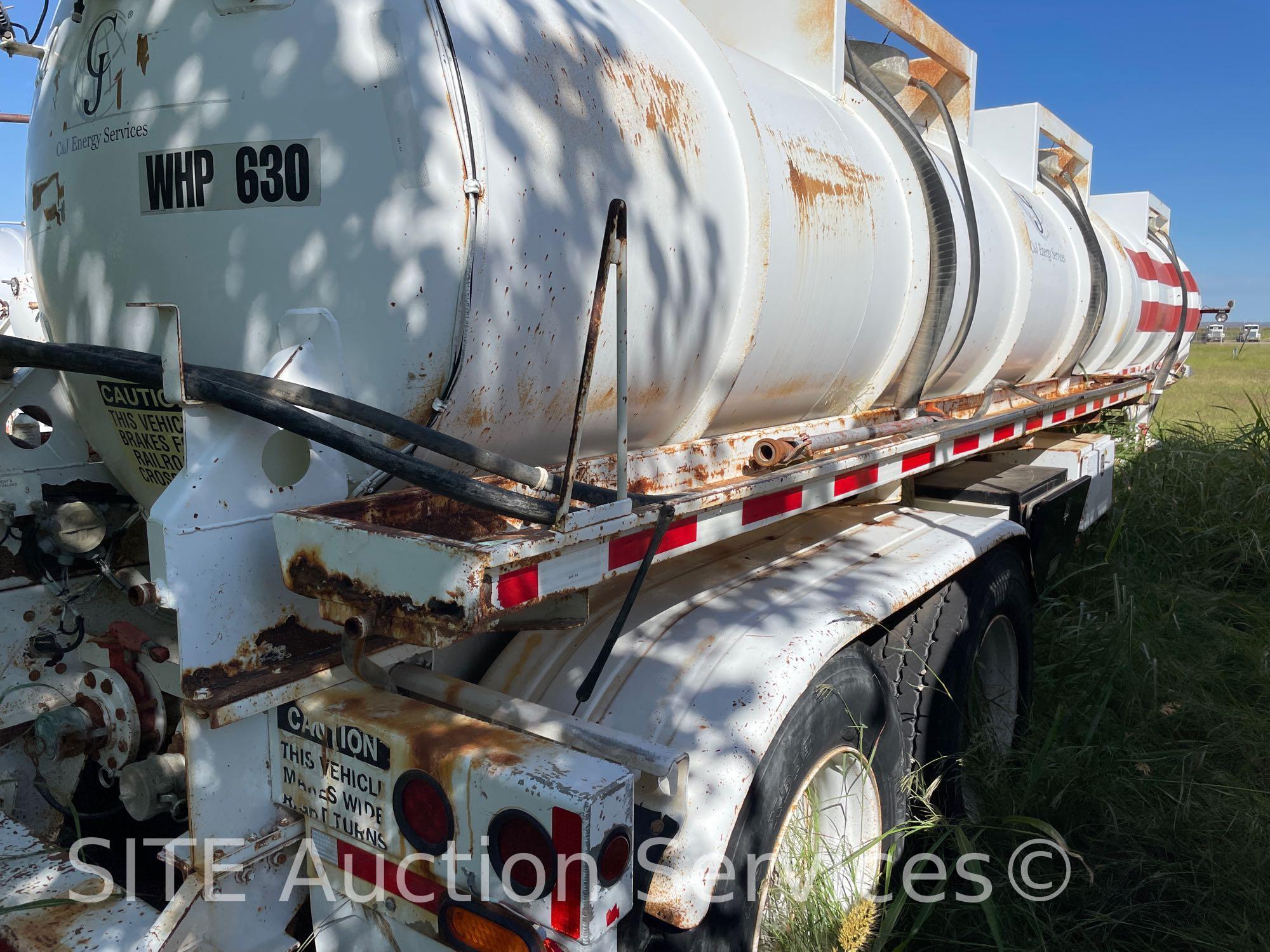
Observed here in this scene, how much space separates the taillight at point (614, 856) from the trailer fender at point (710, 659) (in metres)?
0.17

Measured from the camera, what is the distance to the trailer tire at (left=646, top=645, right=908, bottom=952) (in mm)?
1848

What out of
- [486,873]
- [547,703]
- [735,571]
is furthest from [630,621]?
[486,873]

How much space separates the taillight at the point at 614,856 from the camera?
148 centimetres

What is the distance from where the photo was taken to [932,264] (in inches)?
130

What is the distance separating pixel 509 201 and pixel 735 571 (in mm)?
1335

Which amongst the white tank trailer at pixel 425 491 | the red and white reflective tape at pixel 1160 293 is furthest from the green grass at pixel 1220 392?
the white tank trailer at pixel 425 491

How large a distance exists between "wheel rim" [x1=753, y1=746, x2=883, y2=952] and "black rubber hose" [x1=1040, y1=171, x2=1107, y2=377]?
4.13m

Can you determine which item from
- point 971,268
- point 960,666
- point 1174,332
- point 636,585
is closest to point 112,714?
point 636,585

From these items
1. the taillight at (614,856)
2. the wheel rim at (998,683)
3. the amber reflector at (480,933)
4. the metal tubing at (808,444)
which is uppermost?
the metal tubing at (808,444)

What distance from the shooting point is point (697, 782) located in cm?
183

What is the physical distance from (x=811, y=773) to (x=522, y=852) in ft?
2.87

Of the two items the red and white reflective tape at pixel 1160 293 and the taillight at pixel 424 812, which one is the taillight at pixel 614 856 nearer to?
the taillight at pixel 424 812

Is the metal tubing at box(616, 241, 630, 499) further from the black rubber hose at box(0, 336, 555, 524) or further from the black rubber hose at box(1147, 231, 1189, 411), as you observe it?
the black rubber hose at box(1147, 231, 1189, 411)

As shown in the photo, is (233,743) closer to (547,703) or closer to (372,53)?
(547,703)
